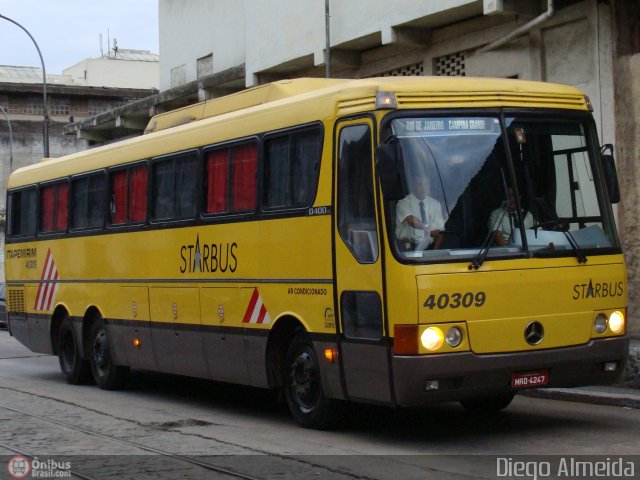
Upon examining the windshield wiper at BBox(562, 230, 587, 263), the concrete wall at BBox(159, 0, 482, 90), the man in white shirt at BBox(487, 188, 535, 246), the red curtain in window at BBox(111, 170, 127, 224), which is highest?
the concrete wall at BBox(159, 0, 482, 90)

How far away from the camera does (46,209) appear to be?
17.5 metres

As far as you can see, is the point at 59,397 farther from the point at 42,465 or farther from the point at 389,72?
the point at 389,72

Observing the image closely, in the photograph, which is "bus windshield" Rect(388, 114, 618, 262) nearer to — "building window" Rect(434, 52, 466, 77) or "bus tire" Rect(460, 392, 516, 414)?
"bus tire" Rect(460, 392, 516, 414)

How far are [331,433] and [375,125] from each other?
9.65 ft

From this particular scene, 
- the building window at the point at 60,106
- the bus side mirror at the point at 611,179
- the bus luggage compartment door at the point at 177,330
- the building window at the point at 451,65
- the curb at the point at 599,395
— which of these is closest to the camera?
the bus side mirror at the point at 611,179

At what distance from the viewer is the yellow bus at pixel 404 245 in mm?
9500

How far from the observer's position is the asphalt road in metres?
9.01

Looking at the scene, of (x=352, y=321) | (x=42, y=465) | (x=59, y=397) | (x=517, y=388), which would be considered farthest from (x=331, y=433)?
(x=59, y=397)

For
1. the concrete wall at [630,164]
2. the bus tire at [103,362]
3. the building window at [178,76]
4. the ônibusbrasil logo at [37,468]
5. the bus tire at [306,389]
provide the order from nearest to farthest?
1. the ônibusbrasil logo at [37,468]
2. the bus tire at [306,389]
3. the bus tire at [103,362]
4. the concrete wall at [630,164]
5. the building window at [178,76]

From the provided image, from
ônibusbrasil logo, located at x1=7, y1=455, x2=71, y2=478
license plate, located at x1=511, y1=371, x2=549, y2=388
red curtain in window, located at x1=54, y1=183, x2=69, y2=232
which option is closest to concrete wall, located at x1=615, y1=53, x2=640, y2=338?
license plate, located at x1=511, y1=371, x2=549, y2=388

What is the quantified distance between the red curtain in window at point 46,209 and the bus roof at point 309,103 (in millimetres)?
1274

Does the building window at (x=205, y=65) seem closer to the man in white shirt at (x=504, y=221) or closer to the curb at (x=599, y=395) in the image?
the curb at (x=599, y=395)

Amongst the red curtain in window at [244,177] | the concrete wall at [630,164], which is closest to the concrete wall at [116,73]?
the concrete wall at [630,164]

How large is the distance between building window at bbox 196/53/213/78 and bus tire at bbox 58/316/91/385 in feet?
40.6
